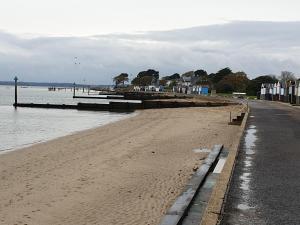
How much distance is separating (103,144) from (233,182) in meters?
12.5

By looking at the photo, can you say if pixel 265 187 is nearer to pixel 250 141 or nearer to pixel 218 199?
pixel 218 199

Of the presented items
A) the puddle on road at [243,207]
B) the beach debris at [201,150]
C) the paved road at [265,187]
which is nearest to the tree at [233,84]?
the beach debris at [201,150]

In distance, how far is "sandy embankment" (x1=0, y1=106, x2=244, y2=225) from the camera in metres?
8.16

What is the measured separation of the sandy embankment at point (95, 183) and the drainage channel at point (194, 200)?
1.51 ft

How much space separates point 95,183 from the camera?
11234 mm

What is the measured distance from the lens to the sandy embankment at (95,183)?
8.16 meters

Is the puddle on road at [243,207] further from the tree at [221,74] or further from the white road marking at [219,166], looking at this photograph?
the tree at [221,74]

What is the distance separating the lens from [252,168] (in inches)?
413

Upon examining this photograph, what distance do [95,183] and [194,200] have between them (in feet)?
12.0

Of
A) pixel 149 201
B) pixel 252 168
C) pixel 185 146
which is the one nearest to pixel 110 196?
pixel 149 201

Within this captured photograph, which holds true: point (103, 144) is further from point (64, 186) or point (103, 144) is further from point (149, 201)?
point (149, 201)

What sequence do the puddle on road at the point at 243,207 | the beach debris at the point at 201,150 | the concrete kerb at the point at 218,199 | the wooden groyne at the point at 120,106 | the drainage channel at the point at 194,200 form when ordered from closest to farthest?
the concrete kerb at the point at 218,199, the drainage channel at the point at 194,200, the puddle on road at the point at 243,207, the beach debris at the point at 201,150, the wooden groyne at the point at 120,106

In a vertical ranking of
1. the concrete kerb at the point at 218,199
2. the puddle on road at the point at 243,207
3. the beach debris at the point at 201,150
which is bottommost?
the beach debris at the point at 201,150

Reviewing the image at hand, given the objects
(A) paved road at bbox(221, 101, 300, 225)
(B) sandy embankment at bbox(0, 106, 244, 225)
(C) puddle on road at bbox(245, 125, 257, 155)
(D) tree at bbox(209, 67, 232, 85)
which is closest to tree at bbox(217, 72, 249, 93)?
(D) tree at bbox(209, 67, 232, 85)
